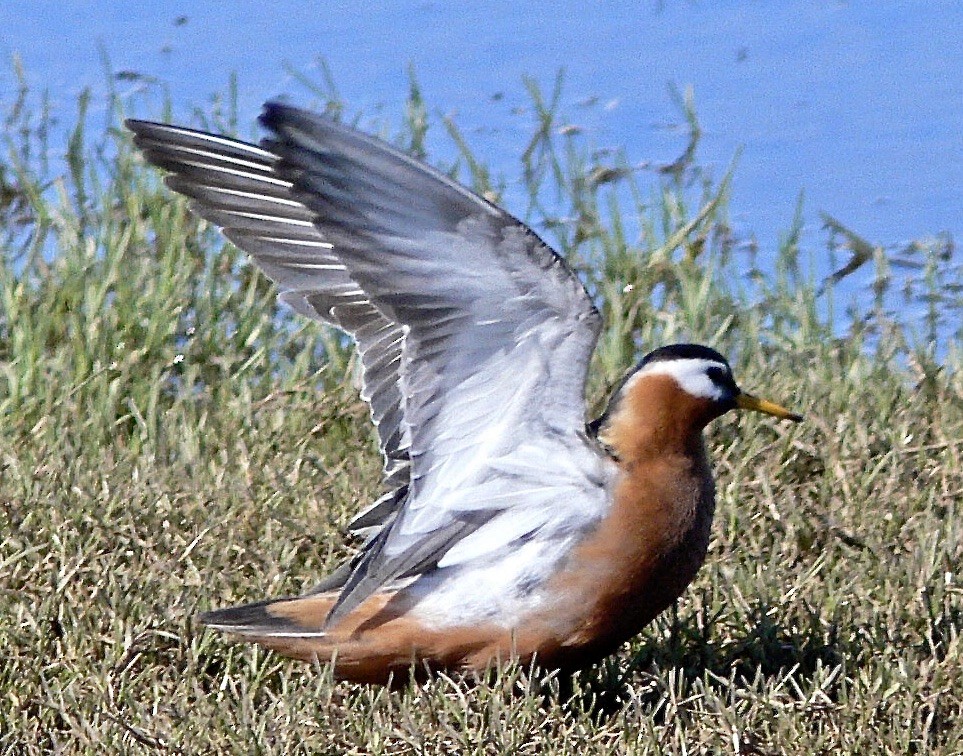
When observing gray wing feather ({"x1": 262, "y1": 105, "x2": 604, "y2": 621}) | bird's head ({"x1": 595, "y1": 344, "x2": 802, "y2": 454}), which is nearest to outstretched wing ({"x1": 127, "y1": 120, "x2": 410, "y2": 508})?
gray wing feather ({"x1": 262, "y1": 105, "x2": 604, "y2": 621})

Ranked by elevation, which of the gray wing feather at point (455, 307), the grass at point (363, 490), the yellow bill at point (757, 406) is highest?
the gray wing feather at point (455, 307)

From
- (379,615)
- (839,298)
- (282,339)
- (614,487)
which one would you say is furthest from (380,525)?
(839,298)

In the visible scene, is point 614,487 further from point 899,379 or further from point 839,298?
point 839,298

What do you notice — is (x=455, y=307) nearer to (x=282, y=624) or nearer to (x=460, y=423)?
(x=460, y=423)

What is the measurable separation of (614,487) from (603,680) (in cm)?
53

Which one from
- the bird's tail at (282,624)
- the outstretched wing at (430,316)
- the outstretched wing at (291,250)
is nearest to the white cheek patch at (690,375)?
the outstretched wing at (430,316)

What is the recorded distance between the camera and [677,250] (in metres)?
7.72

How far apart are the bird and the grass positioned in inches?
6.9

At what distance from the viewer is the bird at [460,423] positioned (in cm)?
459

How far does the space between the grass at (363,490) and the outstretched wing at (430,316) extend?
0.40m

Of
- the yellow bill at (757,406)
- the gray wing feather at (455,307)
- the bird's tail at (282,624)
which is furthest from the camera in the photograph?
the yellow bill at (757,406)

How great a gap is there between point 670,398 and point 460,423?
1.70ft

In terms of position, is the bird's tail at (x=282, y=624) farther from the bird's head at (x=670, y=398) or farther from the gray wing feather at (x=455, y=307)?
the bird's head at (x=670, y=398)

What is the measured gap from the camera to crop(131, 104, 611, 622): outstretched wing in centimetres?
456
